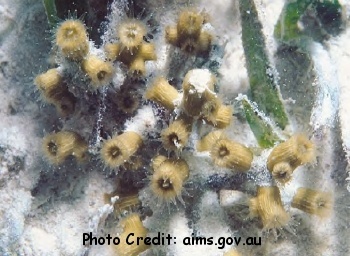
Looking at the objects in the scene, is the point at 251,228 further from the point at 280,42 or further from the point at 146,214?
the point at 280,42

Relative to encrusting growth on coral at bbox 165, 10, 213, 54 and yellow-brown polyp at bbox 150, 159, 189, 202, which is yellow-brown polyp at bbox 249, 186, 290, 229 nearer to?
yellow-brown polyp at bbox 150, 159, 189, 202

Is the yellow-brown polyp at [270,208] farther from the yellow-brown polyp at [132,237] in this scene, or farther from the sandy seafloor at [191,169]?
the yellow-brown polyp at [132,237]

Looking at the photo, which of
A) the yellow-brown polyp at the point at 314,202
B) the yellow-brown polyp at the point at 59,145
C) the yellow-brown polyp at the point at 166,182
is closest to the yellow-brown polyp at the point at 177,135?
the yellow-brown polyp at the point at 166,182

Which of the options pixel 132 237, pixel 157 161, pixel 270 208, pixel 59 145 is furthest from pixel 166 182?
pixel 59 145

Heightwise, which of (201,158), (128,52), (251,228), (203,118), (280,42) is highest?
(280,42)

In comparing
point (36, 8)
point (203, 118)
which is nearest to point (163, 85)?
point (203, 118)

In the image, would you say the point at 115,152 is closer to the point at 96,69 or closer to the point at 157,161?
the point at 157,161
